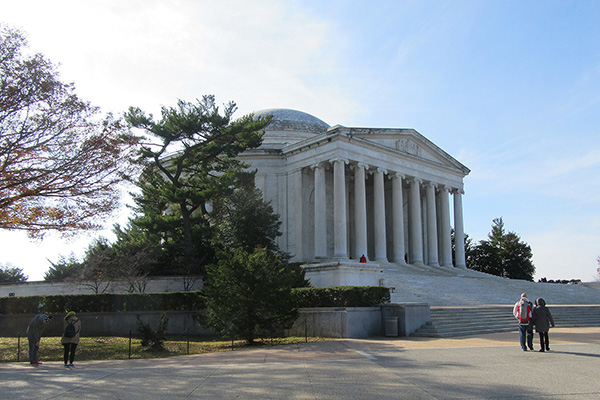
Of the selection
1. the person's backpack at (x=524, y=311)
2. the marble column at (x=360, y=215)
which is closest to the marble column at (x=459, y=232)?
the marble column at (x=360, y=215)

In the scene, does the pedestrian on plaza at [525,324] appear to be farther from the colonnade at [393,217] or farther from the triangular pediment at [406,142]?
the triangular pediment at [406,142]

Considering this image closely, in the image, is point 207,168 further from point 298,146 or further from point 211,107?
point 298,146

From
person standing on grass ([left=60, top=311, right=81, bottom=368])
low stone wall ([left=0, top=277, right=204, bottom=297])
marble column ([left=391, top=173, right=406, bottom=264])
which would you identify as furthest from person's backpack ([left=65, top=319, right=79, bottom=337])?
marble column ([left=391, top=173, right=406, bottom=264])

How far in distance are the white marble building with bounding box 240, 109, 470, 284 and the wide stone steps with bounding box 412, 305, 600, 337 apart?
55.4ft

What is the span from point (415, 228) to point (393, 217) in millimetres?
2784

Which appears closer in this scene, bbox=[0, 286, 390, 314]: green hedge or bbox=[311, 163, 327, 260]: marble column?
bbox=[0, 286, 390, 314]: green hedge

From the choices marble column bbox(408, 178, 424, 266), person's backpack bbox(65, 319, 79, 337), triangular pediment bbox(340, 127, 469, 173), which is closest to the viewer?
person's backpack bbox(65, 319, 79, 337)

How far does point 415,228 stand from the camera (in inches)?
2095

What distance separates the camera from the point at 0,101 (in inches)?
891

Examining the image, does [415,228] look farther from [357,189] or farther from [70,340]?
[70,340]

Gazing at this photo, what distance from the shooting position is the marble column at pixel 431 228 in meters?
55.5

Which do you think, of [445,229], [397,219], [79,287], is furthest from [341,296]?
[445,229]

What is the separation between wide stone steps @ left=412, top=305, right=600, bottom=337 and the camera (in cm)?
2406

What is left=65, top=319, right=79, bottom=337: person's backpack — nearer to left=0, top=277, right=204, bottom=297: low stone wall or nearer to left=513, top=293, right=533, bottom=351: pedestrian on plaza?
left=513, top=293, right=533, bottom=351: pedestrian on plaza
